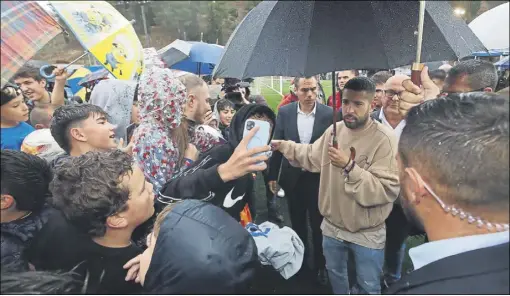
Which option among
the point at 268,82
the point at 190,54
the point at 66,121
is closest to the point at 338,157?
the point at 66,121

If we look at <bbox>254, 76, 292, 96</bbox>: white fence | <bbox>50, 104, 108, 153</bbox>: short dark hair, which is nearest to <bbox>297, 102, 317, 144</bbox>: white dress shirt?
<bbox>254, 76, 292, 96</bbox>: white fence

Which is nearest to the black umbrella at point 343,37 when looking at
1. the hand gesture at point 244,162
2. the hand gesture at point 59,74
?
the hand gesture at point 244,162

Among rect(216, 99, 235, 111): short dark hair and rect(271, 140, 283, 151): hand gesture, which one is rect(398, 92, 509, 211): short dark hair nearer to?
rect(271, 140, 283, 151): hand gesture

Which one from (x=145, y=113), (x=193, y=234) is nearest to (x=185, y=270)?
(x=193, y=234)

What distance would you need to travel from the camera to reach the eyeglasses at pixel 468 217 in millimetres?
919

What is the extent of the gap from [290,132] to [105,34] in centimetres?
198

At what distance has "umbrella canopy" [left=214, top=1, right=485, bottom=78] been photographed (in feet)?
5.66

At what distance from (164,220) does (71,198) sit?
481 millimetres

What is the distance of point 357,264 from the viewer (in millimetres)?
2484

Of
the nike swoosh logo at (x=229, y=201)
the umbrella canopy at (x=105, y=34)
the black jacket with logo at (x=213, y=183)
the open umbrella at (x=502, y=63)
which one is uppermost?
the open umbrella at (x=502, y=63)

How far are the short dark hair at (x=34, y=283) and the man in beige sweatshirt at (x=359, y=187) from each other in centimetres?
153

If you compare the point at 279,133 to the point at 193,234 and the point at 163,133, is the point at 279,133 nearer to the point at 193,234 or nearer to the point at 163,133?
the point at 163,133

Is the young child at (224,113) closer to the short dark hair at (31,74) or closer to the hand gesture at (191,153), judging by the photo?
the short dark hair at (31,74)

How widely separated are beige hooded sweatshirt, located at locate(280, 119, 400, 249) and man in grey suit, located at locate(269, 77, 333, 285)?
29.2 inches
